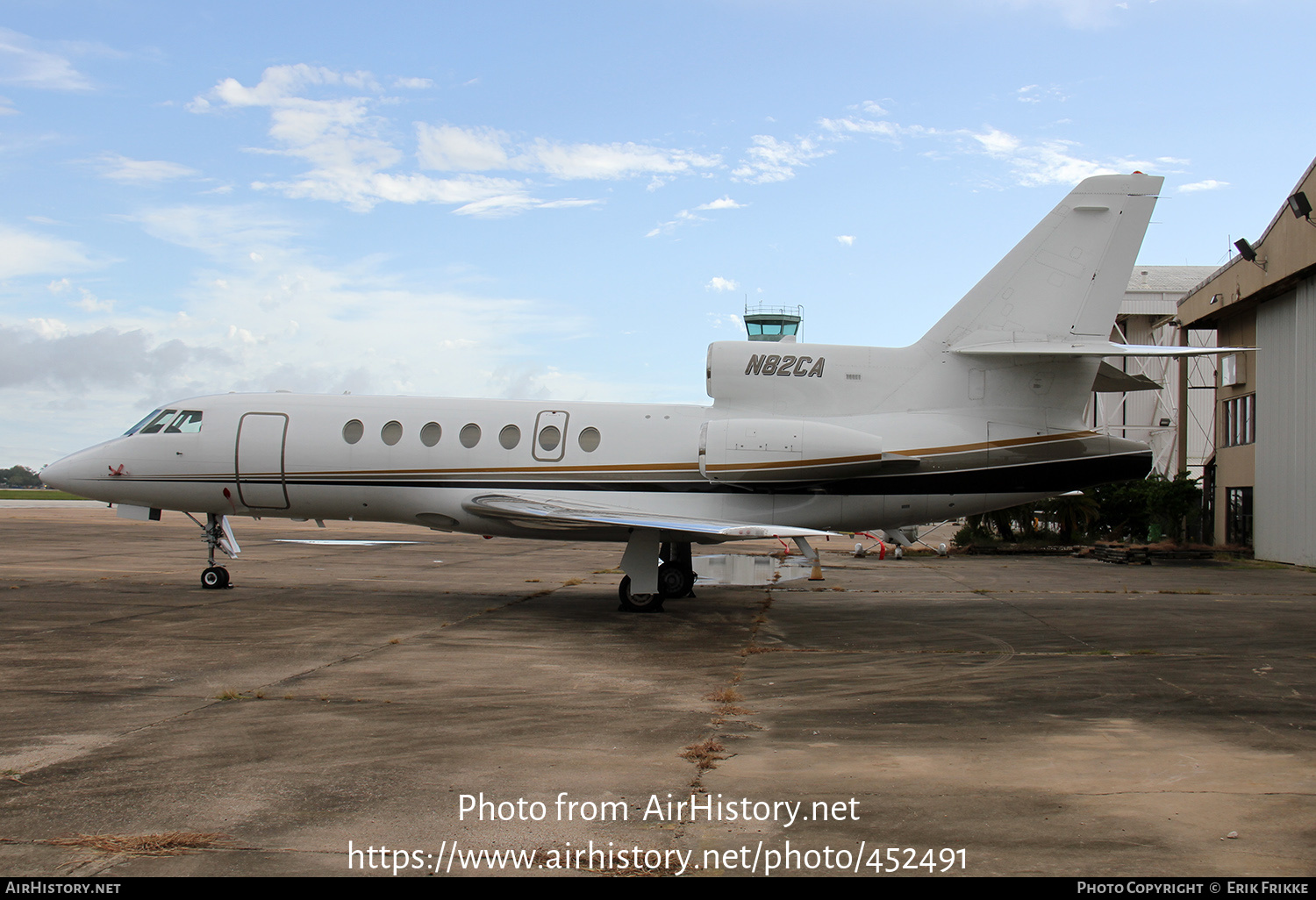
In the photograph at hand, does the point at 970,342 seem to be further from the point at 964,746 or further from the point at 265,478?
the point at 265,478

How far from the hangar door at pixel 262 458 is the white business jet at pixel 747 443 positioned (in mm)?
32

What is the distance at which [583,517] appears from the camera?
12852 millimetres

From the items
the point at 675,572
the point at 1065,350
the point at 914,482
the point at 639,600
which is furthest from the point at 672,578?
the point at 1065,350

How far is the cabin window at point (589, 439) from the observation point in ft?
47.4

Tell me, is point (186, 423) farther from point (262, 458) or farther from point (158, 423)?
point (262, 458)

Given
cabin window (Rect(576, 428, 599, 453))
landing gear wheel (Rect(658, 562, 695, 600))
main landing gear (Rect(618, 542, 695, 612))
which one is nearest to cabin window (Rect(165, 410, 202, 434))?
cabin window (Rect(576, 428, 599, 453))

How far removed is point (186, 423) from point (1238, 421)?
30.8m

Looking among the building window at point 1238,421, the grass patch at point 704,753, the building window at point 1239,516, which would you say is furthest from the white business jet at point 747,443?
the building window at point 1239,516

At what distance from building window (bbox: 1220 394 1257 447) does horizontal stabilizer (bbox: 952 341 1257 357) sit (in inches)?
734

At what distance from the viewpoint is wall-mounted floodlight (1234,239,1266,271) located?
84.5 feet

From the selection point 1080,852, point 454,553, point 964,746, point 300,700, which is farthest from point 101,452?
point 1080,852

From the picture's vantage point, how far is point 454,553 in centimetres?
2717

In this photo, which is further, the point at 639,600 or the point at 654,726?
the point at 639,600

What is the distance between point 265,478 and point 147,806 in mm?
10681
